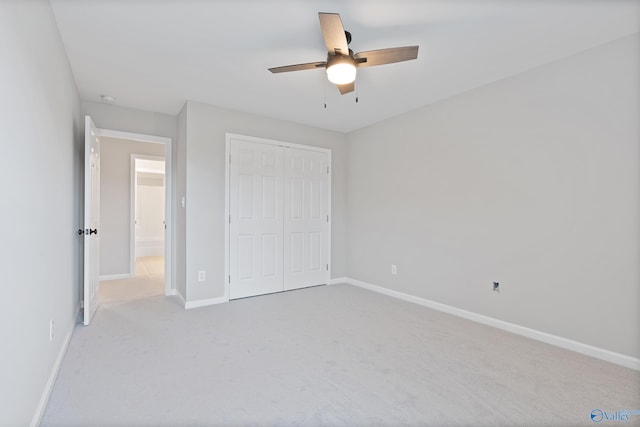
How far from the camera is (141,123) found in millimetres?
4035

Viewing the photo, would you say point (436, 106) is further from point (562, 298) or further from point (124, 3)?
point (124, 3)

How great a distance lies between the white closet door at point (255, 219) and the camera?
13.4 ft

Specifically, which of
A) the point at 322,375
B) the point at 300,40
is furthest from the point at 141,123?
the point at 322,375

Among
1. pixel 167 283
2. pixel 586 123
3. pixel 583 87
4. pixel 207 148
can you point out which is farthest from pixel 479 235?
pixel 167 283

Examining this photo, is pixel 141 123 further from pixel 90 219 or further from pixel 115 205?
pixel 115 205

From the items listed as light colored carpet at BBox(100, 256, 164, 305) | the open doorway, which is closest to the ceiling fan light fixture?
light colored carpet at BBox(100, 256, 164, 305)

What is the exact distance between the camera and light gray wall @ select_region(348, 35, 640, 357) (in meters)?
2.38

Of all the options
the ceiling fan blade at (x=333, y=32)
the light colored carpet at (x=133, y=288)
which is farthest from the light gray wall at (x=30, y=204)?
the light colored carpet at (x=133, y=288)

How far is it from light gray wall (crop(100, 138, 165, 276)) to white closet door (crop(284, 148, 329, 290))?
2939 millimetres

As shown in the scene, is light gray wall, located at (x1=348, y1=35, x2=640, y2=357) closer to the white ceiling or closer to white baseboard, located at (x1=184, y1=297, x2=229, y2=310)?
the white ceiling

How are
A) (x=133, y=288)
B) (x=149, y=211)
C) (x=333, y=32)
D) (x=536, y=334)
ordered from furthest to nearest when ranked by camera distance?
(x=149, y=211) → (x=133, y=288) → (x=536, y=334) → (x=333, y=32)

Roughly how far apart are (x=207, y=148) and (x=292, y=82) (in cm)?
139

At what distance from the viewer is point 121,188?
17.6 feet

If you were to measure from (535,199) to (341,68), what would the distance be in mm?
2115
